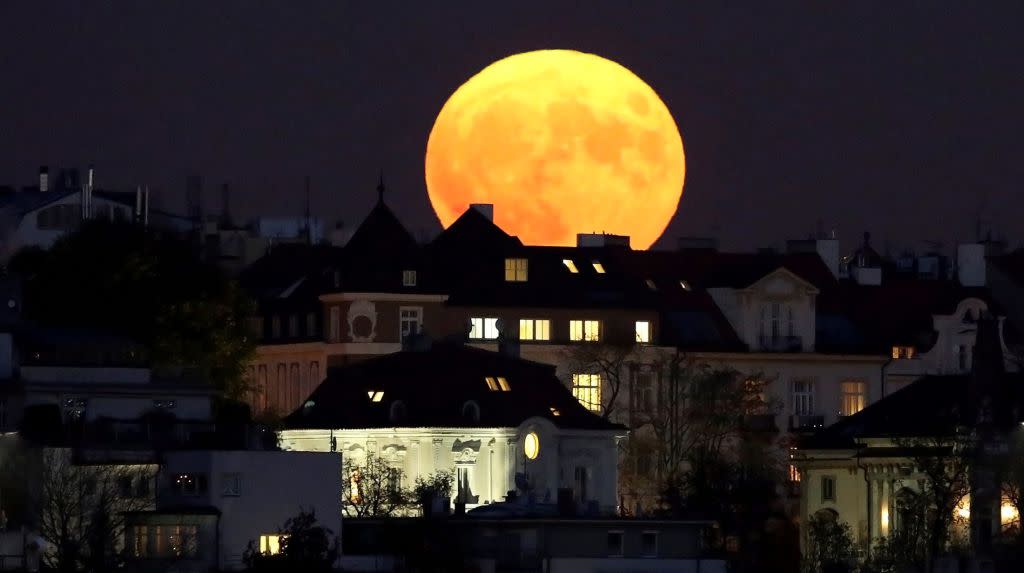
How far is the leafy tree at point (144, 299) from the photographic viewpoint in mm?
152875

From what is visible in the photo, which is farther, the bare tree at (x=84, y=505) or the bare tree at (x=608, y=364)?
the bare tree at (x=608, y=364)

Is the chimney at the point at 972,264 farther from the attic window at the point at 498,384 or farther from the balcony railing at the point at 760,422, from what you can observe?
the attic window at the point at 498,384

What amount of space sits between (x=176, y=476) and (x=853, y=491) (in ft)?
118

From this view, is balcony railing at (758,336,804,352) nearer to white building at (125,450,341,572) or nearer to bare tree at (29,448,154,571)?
white building at (125,450,341,572)

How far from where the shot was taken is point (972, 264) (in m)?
189

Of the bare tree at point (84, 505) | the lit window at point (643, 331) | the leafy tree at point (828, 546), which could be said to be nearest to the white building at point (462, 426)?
the leafy tree at point (828, 546)

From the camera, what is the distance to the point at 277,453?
427 feet

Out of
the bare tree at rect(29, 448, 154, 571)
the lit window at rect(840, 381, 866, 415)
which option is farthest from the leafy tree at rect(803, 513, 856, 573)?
the bare tree at rect(29, 448, 154, 571)

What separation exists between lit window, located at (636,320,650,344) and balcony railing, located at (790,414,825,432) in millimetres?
7169

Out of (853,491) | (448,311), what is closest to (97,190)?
(448,311)

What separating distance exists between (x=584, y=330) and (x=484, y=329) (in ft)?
13.0

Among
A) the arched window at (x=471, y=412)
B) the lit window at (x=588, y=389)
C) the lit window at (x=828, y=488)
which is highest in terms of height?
the lit window at (x=588, y=389)

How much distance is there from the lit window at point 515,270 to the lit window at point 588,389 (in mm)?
4654

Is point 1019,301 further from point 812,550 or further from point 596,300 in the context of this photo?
point 812,550
